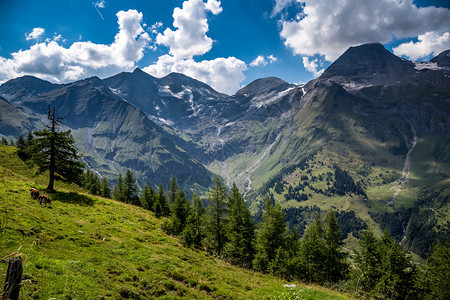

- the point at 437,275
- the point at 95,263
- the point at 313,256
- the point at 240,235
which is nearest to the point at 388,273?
A: the point at 437,275

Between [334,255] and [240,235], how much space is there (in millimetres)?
19178

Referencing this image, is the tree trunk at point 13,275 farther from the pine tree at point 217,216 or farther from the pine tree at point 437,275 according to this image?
the pine tree at point 437,275

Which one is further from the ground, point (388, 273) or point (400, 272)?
point (400, 272)

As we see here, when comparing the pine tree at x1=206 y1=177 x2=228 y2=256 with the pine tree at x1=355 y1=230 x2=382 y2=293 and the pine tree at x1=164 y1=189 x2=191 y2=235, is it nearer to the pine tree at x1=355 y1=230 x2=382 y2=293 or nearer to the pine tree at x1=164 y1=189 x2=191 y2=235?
the pine tree at x1=164 y1=189 x2=191 y2=235

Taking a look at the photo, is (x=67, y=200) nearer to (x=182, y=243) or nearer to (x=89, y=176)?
(x=182, y=243)

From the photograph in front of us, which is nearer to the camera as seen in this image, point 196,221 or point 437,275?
point 437,275

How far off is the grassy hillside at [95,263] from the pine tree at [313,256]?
72.8ft

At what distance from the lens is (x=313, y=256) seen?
44.0 meters

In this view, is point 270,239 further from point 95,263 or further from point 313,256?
point 95,263

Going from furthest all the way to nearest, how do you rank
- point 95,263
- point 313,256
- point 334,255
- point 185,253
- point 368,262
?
point 334,255 < point 313,256 < point 368,262 < point 185,253 < point 95,263

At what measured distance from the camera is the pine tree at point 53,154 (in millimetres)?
38969

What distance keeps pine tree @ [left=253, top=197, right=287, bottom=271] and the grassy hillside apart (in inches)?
609

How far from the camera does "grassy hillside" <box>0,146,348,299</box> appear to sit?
14.0m

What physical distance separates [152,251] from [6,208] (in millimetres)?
15459
